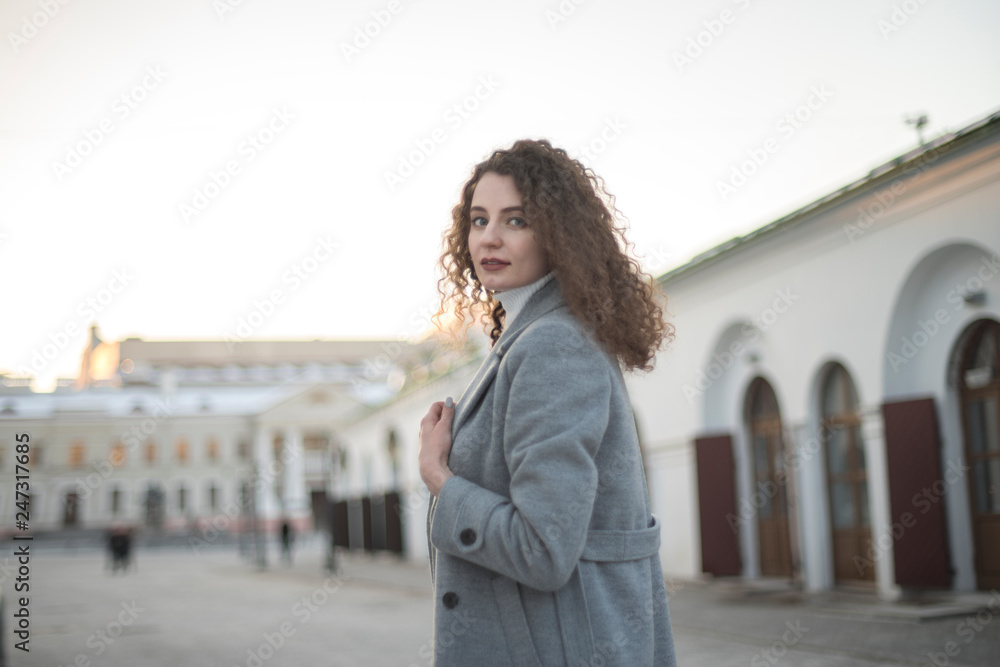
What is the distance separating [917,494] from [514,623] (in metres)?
10.8

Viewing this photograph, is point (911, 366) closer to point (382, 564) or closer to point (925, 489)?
point (925, 489)

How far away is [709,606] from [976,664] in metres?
5.48

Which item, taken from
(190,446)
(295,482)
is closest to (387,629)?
(295,482)

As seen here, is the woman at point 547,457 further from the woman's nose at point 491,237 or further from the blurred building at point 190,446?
the blurred building at point 190,446

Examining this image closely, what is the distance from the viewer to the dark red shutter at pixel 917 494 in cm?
1120

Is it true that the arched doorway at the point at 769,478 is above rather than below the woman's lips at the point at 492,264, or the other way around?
below

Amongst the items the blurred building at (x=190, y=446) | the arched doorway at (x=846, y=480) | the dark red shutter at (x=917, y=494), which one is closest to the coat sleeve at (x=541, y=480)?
the dark red shutter at (x=917, y=494)

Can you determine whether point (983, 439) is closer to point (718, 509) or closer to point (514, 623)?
point (718, 509)

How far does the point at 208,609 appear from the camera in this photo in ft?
56.7

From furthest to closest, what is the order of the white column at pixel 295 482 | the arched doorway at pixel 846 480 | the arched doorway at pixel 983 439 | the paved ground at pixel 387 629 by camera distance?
the white column at pixel 295 482 < the arched doorway at pixel 846 480 < the arched doorway at pixel 983 439 < the paved ground at pixel 387 629

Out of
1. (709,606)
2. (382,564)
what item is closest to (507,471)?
(709,606)

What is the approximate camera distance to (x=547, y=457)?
1.76 m

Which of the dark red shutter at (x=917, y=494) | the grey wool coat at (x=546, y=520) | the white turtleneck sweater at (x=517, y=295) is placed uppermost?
Answer: the white turtleneck sweater at (x=517, y=295)

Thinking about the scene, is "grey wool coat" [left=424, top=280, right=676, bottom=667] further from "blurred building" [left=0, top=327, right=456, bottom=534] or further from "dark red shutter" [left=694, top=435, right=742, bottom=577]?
"blurred building" [left=0, top=327, right=456, bottom=534]
